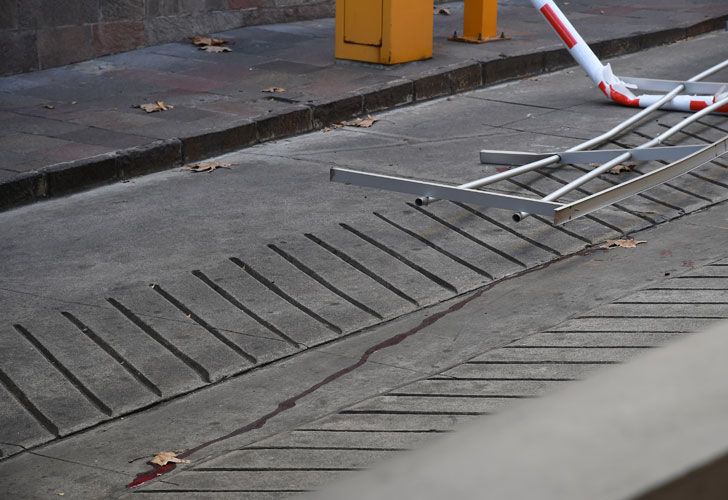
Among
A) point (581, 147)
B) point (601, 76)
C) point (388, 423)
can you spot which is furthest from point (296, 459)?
point (601, 76)

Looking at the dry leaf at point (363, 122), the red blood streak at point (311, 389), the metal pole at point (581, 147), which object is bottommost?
the red blood streak at point (311, 389)

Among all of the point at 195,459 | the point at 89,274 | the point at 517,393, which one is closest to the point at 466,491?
the point at 195,459

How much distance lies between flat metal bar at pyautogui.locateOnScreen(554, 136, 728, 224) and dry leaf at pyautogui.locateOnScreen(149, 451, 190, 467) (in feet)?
7.90

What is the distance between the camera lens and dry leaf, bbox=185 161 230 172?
6.88m

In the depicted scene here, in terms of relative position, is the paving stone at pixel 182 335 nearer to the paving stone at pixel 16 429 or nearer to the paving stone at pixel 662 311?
the paving stone at pixel 16 429

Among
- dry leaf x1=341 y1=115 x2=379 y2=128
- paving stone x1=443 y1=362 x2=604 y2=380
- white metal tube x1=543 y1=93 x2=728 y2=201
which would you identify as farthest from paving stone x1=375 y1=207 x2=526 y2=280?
dry leaf x1=341 y1=115 x2=379 y2=128

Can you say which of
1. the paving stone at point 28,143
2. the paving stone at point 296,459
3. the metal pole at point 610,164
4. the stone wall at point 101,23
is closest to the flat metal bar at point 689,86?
the metal pole at point 610,164

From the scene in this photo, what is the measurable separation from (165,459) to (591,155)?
371 cm

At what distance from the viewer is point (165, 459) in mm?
3641

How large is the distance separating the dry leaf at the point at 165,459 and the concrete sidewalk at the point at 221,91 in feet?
9.23

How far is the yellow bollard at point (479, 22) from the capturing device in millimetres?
9922

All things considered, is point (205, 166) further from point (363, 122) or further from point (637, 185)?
point (637, 185)

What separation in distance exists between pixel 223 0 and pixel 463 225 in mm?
5142

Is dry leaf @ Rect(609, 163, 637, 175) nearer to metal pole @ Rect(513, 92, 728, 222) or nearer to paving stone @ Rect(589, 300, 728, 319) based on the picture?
metal pole @ Rect(513, 92, 728, 222)
